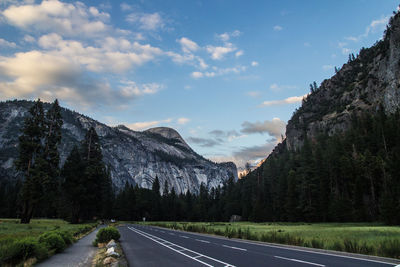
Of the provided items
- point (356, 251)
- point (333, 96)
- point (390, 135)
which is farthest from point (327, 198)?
point (333, 96)

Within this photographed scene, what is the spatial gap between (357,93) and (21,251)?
167 m

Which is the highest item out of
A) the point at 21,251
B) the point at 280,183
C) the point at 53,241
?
the point at 280,183

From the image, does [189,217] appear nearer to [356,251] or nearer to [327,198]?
[327,198]

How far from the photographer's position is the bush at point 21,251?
9536mm

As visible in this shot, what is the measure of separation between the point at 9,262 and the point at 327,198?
232 feet

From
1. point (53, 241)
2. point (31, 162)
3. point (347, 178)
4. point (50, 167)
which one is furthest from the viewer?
point (347, 178)

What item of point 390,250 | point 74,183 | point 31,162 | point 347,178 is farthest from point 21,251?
point 347,178

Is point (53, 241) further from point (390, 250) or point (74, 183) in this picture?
point (74, 183)

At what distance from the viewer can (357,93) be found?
147125 millimetres

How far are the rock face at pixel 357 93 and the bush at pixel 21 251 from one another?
93.9m

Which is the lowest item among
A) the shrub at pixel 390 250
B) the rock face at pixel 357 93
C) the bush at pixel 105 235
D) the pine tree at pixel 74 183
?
the bush at pixel 105 235

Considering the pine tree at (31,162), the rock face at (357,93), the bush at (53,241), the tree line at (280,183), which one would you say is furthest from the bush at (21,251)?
the rock face at (357,93)

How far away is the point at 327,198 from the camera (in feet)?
222

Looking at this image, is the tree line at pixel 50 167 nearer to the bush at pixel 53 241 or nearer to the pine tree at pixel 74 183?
the pine tree at pixel 74 183
